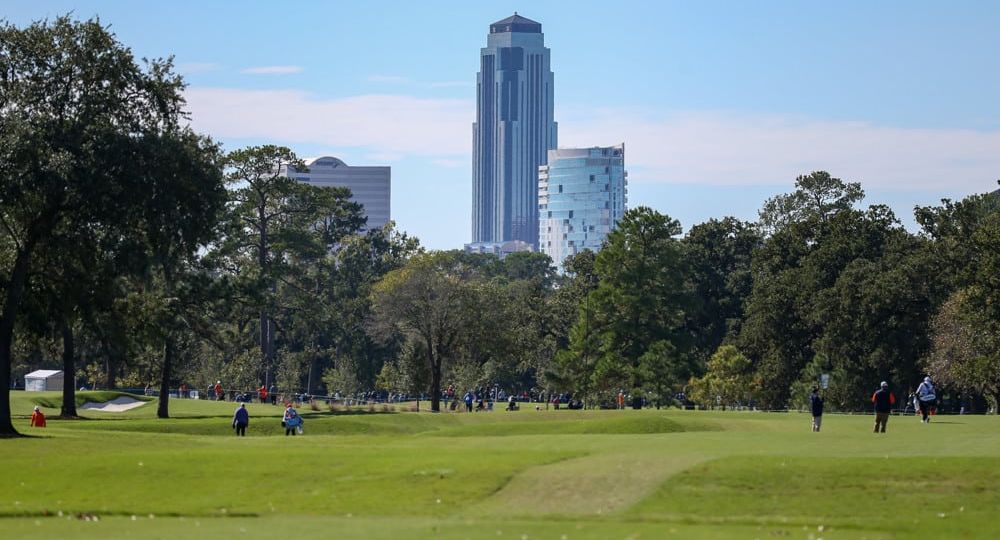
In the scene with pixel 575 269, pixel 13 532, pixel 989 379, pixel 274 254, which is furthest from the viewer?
pixel 575 269

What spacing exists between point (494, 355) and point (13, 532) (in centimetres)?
8398

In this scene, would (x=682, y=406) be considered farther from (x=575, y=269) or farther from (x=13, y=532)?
(x=13, y=532)

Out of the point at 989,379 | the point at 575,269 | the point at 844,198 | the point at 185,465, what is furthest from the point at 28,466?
the point at 844,198

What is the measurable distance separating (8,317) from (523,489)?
94.0 ft

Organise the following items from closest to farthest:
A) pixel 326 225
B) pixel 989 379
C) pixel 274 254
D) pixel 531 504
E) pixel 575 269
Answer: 1. pixel 531 504
2. pixel 989 379
3. pixel 274 254
4. pixel 575 269
5. pixel 326 225

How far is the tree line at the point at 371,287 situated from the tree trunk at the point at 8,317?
9 cm

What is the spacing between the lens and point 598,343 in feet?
375

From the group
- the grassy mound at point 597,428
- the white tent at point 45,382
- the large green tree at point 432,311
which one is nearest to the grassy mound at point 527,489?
the grassy mound at point 597,428

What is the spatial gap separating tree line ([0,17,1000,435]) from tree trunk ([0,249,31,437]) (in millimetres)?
92

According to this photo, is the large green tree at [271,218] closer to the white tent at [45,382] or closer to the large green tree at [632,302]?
the white tent at [45,382]

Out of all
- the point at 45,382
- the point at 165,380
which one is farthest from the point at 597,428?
the point at 45,382

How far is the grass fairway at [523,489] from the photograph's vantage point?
101ft

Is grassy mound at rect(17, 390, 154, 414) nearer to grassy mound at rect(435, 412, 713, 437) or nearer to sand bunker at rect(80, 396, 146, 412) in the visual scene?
sand bunker at rect(80, 396, 146, 412)

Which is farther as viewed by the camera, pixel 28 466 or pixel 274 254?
pixel 274 254
